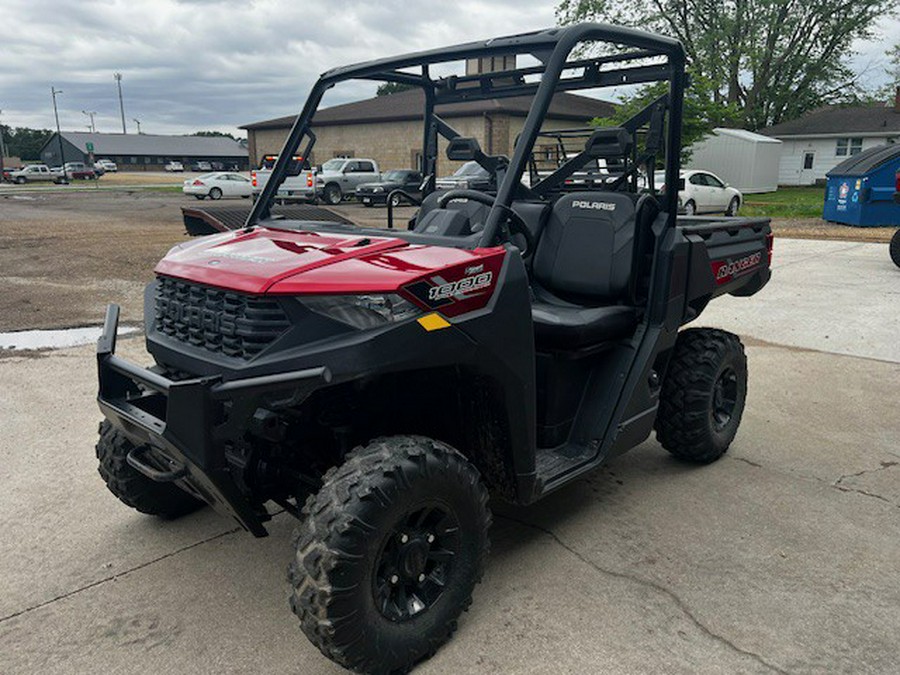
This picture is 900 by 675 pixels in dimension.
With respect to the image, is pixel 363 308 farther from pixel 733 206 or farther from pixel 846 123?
pixel 846 123

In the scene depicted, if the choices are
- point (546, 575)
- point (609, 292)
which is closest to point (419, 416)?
point (546, 575)

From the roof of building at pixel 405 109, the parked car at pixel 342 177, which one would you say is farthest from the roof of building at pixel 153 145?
the parked car at pixel 342 177

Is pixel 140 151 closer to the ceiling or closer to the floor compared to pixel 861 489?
closer to the ceiling

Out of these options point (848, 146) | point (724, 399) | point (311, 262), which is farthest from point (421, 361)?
point (848, 146)

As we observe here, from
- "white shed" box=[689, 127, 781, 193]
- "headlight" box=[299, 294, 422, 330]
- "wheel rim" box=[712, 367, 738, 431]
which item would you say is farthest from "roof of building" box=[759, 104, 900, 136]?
"headlight" box=[299, 294, 422, 330]

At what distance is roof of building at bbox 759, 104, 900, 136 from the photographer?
3625cm

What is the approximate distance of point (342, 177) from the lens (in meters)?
28.6

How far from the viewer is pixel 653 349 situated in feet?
11.8

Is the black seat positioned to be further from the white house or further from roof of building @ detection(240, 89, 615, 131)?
the white house

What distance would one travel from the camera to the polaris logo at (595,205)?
366 cm

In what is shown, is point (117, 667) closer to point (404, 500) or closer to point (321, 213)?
point (404, 500)

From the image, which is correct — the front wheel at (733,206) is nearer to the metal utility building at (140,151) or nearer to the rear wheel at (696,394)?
the rear wheel at (696,394)

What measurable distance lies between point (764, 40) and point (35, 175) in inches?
1991

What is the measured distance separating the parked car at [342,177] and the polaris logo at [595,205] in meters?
24.1
